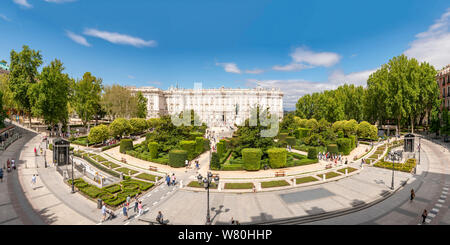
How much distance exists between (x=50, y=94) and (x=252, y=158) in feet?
133

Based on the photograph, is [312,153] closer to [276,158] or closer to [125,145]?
[276,158]

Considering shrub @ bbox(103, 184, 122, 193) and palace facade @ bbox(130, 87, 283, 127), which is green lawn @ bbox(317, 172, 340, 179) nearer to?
shrub @ bbox(103, 184, 122, 193)

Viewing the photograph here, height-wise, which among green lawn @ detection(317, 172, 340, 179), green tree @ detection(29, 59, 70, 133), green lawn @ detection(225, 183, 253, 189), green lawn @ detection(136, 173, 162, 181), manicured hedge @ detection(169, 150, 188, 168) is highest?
green tree @ detection(29, 59, 70, 133)

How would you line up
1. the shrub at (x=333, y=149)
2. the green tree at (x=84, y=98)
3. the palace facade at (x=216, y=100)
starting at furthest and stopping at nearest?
the palace facade at (x=216, y=100) → the green tree at (x=84, y=98) → the shrub at (x=333, y=149)

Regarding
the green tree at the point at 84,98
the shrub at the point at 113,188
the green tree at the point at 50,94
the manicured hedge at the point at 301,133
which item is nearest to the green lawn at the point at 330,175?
the shrub at the point at 113,188

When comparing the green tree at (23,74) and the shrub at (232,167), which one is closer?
the shrub at (232,167)

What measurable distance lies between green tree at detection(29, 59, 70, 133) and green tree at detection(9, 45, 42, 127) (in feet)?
6.46

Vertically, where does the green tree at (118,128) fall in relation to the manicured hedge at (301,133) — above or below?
above

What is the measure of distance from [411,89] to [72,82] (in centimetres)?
8142

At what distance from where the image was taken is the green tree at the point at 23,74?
3816 cm

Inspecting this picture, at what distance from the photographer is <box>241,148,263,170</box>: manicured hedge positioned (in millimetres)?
24000

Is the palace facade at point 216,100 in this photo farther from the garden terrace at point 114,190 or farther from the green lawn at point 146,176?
the garden terrace at point 114,190

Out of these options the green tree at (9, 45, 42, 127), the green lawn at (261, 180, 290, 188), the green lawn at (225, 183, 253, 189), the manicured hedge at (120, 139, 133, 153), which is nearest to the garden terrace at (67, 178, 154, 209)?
the green lawn at (225, 183, 253, 189)

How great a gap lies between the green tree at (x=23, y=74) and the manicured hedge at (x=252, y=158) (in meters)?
42.1
